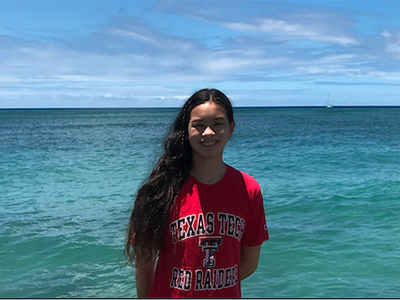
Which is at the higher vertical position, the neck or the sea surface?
the neck

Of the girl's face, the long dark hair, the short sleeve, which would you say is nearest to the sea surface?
the long dark hair

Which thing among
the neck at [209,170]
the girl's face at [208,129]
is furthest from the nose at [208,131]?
the neck at [209,170]

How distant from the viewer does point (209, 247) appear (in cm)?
197

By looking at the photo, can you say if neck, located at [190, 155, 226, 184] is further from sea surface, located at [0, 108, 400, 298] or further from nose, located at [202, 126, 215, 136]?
sea surface, located at [0, 108, 400, 298]

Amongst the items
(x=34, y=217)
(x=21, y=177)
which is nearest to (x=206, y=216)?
(x=34, y=217)

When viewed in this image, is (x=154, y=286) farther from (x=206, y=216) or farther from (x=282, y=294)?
(x=282, y=294)

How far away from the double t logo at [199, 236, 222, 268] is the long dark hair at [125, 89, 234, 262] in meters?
0.22

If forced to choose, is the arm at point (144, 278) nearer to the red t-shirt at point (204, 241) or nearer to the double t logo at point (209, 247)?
the red t-shirt at point (204, 241)

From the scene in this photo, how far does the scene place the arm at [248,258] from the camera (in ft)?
7.21

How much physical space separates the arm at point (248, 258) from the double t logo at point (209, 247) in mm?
288

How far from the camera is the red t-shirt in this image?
6.44ft

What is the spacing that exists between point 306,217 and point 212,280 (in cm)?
769

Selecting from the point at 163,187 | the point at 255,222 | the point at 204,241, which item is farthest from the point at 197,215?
the point at 255,222

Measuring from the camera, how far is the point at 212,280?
6.46ft
